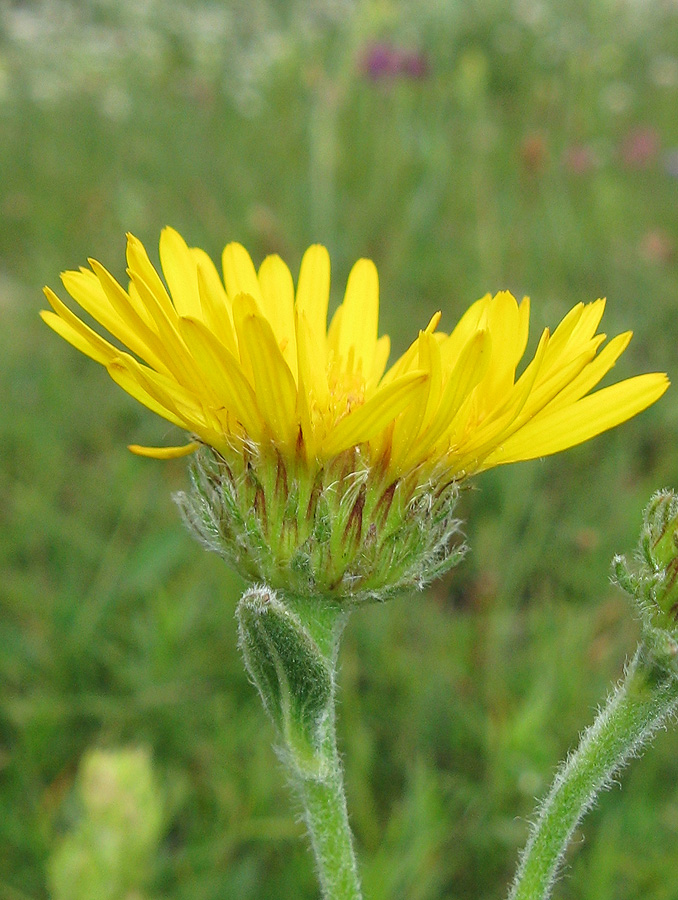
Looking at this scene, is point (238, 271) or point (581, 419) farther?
point (238, 271)

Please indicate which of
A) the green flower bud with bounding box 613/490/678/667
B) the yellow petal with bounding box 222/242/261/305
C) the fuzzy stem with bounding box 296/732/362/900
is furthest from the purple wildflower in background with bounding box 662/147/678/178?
the fuzzy stem with bounding box 296/732/362/900

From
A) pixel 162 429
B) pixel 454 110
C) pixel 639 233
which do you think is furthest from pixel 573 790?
pixel 454 110

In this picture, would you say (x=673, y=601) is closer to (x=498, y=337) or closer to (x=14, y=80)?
(x=498, y=337)

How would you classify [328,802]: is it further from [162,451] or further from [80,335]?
[80,335]

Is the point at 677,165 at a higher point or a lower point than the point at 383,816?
higher

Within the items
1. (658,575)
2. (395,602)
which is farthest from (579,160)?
(658,575)

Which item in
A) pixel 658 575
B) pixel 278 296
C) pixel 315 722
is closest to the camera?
pixel 658 575
